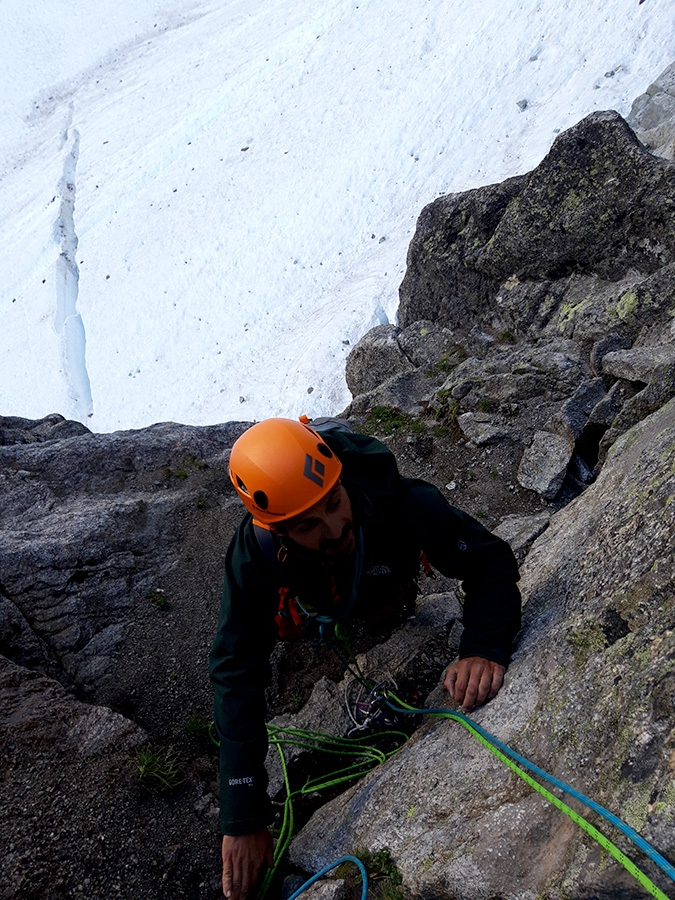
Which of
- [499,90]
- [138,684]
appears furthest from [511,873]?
[499,90]

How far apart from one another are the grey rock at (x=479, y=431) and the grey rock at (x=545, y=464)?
57 cm

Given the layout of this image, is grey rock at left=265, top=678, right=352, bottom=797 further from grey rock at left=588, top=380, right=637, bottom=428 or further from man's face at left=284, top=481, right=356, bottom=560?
grey rock at left=588, top=380, right=637, bottom=428

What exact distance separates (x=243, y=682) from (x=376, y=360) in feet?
33.1

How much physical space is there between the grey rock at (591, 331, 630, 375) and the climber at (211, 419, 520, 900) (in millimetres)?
6036

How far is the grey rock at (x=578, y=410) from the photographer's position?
7473 millimetres

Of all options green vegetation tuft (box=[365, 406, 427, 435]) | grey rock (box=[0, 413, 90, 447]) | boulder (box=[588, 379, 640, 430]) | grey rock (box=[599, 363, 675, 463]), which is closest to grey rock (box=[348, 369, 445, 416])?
green vegetation tuft (box=[365, 406, 427, 435])

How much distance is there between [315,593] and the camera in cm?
370

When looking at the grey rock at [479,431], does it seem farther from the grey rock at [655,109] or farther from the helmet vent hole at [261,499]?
the grey rock at [655,109]

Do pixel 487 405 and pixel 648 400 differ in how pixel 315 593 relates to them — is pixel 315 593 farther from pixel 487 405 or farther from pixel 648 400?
pixel 487 405

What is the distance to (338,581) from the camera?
380cm

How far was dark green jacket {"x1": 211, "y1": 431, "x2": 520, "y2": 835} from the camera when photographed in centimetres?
331

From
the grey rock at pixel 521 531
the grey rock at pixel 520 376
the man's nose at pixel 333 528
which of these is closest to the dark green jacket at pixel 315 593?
the man's nose at pixel 333 528

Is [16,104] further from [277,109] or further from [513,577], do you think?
[513,577]

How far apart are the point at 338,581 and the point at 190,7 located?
5082 centimetres
